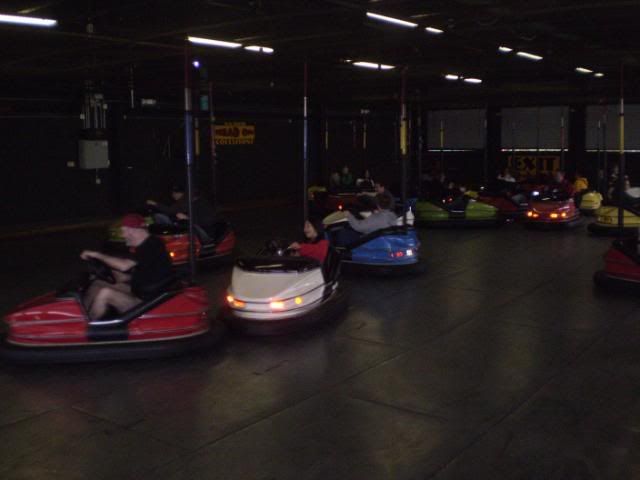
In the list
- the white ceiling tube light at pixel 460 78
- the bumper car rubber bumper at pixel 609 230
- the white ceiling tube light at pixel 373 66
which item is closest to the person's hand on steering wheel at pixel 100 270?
the white ceiling tube light at pixel 373 66

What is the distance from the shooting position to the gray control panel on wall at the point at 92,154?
502 inches

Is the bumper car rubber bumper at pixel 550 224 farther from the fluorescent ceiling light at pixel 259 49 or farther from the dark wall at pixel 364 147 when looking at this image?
the dark wall at pixel 364 147

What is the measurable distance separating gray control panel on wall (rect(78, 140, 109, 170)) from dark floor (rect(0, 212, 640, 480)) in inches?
296

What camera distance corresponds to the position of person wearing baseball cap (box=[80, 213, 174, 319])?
5.07 metres

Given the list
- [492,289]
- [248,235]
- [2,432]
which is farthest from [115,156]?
[2,432]

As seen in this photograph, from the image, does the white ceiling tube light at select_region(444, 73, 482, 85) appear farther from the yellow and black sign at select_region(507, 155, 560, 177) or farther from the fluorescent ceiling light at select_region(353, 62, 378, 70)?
the yellow and black sign at select_region(507, 155, 560, 177)

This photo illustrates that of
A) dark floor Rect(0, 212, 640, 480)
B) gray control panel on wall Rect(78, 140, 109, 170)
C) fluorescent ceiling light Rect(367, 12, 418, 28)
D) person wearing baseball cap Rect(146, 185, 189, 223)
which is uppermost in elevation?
fluorescent ceiling light Rect(367, 12, 418, 28)


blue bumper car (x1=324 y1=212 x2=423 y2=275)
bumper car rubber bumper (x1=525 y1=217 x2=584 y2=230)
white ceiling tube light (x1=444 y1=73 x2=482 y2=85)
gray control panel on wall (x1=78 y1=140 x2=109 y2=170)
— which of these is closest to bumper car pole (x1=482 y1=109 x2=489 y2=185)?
white ceiling tube light (x1=444 y1=73 x2=482 y2=85)

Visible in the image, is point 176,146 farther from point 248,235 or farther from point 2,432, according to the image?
point 2,432

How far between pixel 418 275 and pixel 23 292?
12.6 feet

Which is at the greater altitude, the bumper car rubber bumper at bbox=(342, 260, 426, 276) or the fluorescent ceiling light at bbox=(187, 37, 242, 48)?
the fluorescent ceiling light at bbox=(187, 37, 242, 48)

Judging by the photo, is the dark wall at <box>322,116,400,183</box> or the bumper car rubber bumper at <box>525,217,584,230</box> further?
the dark wall at <box>322,116,400,183</box>

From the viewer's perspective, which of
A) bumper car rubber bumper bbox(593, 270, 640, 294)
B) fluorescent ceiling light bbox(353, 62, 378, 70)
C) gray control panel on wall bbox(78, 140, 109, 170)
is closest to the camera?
bumper car rubber bumper bbox(593, 270, 640, 294)

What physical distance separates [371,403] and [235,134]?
1295 cm
